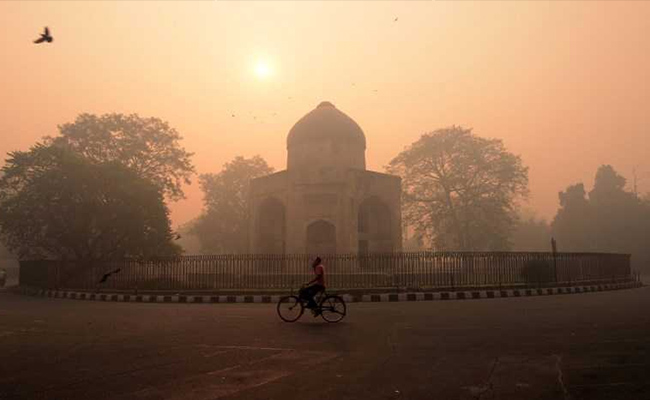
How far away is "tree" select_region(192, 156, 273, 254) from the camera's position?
48.8m

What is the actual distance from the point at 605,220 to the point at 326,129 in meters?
35.7

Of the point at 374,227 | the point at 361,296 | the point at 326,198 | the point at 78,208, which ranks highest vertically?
the point at 326,198

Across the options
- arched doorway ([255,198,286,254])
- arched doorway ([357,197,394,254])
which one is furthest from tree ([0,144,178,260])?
arched doorway ([357,197,394,254])

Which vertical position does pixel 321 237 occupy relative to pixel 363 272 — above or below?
above

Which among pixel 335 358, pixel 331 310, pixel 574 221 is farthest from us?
pixel 574 221

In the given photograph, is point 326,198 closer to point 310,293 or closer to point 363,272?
point 363,272

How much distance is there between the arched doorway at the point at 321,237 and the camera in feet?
91.4

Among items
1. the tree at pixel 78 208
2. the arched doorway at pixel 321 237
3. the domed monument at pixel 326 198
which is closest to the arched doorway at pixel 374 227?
the domed monument at pixel 326 198

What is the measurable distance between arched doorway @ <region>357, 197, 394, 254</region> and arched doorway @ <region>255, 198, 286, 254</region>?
205 inches

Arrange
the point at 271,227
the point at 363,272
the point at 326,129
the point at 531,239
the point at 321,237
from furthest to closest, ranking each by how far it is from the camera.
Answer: the point at 531,239
the point at 271,227
the point at 326,129
the point at 321,237
the point at 363,272

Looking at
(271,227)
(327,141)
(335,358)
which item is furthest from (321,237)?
(335,358)

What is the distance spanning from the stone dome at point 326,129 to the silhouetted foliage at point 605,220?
31.6 m

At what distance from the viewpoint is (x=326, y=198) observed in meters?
27.1

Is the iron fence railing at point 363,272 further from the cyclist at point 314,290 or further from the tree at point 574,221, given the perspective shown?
the tree at point 574,221
